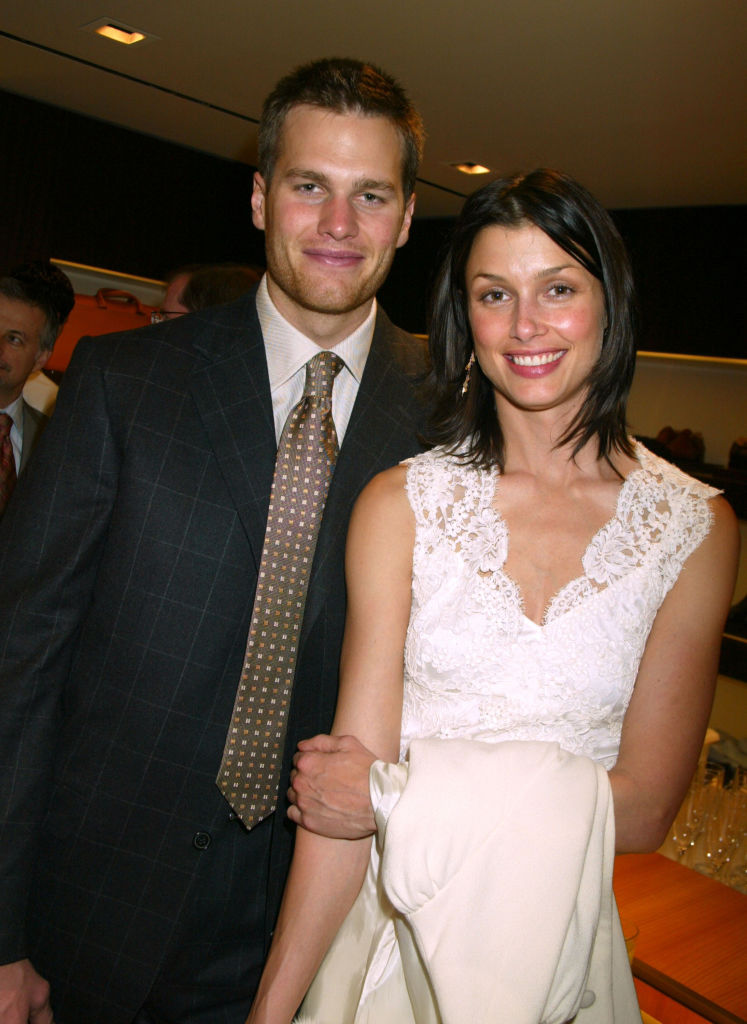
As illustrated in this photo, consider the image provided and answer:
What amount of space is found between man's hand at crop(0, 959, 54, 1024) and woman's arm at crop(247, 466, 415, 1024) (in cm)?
39

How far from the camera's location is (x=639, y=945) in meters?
1.98

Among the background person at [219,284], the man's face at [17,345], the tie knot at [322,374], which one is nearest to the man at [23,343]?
the man's face at [17,345]

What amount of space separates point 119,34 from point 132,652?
378 cm

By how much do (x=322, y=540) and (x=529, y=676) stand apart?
41cm

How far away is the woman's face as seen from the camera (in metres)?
1.51

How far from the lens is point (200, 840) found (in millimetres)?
1588

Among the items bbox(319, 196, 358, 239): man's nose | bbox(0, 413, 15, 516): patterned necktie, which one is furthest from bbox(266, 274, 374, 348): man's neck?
bbox(0, 413, 15, 516): patterned necktie

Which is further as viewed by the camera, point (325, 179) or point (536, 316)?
point (325, 179)

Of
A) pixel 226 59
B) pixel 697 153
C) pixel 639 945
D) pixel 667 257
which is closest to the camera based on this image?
pixel 639 945

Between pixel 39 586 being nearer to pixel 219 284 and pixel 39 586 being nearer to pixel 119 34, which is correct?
pixel 219 284

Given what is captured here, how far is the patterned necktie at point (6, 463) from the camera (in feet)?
10.2

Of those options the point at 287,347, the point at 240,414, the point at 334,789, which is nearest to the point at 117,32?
the point at 287,347

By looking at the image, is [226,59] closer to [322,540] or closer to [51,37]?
[51,37]

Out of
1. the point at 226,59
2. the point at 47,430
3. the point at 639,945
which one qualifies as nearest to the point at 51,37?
the point at 226,59
